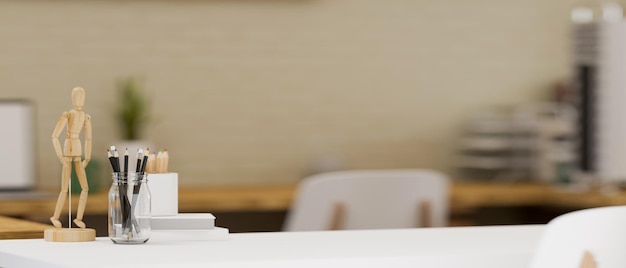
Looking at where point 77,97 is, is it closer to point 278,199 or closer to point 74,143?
point 74,143

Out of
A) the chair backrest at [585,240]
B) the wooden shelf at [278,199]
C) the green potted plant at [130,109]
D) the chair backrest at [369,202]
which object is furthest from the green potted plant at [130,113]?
the chair backrest at [585,240]

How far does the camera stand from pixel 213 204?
4.46 metres

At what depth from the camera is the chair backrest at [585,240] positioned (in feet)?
5.50

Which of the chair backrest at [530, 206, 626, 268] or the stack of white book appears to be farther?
the stack of white book

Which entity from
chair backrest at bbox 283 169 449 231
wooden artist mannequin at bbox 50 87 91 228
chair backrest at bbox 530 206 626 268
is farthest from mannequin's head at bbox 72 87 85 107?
chair backrest at bbox 283 169 449 231

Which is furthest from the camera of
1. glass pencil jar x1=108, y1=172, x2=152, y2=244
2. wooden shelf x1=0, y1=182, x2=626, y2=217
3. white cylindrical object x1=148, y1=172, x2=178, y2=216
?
wooden shelf x1=0, y1=182, x2=626, y2=217

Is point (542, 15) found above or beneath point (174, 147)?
above

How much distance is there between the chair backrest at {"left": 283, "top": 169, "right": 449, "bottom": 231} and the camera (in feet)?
13.4

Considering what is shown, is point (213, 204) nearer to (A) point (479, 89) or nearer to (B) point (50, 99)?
(B) point (50, 99)

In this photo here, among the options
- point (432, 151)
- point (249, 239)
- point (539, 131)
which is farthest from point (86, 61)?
point (249, 239)

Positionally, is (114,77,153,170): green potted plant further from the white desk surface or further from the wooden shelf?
the white desk surface

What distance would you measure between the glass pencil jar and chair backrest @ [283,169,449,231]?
195cm

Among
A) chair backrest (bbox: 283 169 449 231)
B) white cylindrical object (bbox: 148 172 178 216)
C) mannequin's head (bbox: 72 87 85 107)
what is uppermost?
mannequin's head (bbox: 72 87 85 107)

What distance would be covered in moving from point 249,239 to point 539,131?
10.5ft
